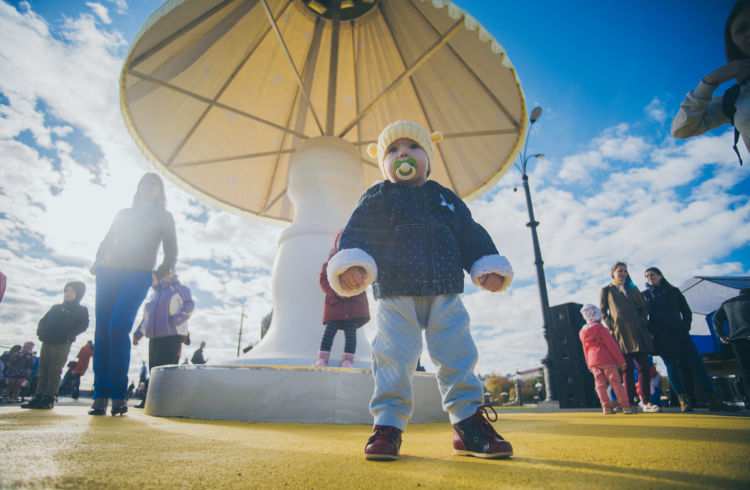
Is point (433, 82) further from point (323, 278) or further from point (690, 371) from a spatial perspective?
point (690, 371)

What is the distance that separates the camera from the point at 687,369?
3498mm

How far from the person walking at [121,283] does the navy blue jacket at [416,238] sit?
1777mm

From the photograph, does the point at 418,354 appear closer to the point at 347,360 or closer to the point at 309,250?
the point at 347,360

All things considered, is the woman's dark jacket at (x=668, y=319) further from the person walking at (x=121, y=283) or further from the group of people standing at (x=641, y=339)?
the person walking at (x=121, y=283)

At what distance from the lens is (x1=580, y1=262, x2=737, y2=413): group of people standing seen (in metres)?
3.47

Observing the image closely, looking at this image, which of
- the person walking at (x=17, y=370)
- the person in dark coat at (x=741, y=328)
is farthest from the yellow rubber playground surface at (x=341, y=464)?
the person walking at (x=17, y=370)

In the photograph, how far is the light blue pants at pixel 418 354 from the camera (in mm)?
1241

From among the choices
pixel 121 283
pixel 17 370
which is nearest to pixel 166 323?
pixel 121 283

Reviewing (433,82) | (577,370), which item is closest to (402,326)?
(433,82)

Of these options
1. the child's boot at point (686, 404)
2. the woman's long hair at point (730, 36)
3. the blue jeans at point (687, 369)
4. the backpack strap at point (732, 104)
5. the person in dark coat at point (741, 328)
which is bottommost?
the child's boot at point (686, 404)

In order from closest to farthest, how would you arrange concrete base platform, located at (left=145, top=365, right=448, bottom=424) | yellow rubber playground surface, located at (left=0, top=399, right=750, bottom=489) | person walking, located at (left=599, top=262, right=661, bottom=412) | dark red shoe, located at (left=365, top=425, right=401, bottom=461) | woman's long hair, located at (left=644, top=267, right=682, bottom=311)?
1. yellow rubber playground surface, located at (left=0, top=399, right=750, bottom=489)
2. dark red shoe, located at (left=365, top=425, right=401, bottom=461)
3. concrete base platform, located at (left=145, top=365, right=448, bottom=424)
4. person walking, located at (left=599, top=262, right=661, bottom=412)
5. woman's long hair, located at (left=644, top=267, right=682, bottom=311)

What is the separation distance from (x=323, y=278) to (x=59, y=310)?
3102mm

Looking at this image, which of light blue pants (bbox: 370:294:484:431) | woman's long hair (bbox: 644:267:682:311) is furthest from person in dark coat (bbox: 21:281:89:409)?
woman's long hair (bbox: 644:267:682:311)

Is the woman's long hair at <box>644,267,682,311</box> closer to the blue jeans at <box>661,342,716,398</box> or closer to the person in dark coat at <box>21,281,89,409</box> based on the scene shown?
the blue jeans at <box>661,342,716,398</box>
